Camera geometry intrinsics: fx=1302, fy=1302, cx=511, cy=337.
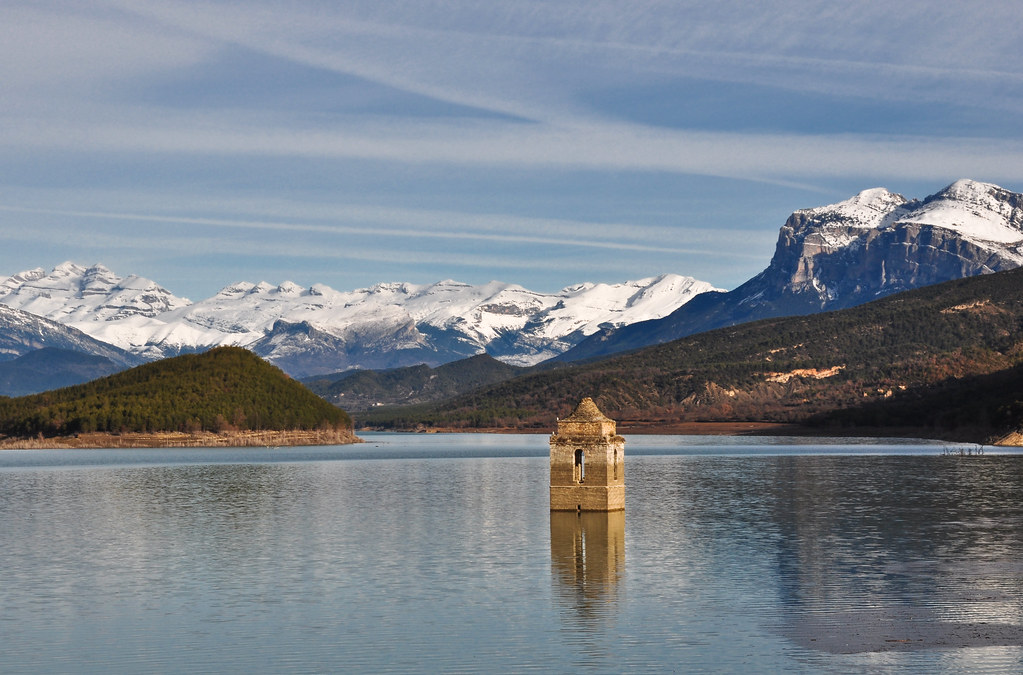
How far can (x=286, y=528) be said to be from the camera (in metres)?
70.9

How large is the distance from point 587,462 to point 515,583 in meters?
19.6

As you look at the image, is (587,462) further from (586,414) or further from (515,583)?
(515,583)

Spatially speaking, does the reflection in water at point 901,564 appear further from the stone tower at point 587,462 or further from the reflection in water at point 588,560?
the stone tower at point 587,462

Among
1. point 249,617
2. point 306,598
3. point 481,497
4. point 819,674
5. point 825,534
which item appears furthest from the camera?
point 481,497

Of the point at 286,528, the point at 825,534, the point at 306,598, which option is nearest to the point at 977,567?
the point at 825,534

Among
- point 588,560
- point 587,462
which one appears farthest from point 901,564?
point 587,462

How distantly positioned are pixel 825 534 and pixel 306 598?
95.2ft

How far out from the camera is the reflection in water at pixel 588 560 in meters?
43.7

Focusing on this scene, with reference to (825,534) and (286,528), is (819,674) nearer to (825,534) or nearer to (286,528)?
(825,534)

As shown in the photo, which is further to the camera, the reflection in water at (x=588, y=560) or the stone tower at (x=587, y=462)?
the stone tower at (x=587, y=462)

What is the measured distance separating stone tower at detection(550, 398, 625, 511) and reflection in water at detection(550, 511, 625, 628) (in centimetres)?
69

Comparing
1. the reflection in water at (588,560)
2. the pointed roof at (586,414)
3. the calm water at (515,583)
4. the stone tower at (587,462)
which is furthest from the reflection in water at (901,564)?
the pointed roof at (586,414)

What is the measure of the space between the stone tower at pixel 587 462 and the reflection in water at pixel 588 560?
0.69 metres

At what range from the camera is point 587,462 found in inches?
2665
